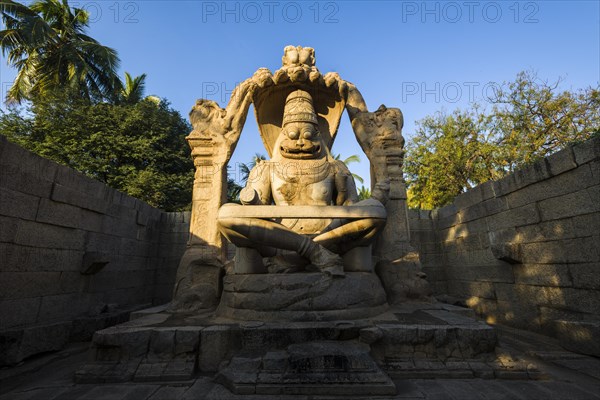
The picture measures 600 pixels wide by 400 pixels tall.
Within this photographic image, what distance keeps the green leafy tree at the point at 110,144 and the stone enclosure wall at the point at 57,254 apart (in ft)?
25.4

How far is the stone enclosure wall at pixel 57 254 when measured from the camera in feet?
11.3

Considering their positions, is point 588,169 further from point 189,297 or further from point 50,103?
point 50,103

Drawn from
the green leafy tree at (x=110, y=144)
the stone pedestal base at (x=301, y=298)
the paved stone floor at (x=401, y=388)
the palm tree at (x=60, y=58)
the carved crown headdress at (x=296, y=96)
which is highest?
the palm tree at (x=60, y=58)

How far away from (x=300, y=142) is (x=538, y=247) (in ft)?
12.7

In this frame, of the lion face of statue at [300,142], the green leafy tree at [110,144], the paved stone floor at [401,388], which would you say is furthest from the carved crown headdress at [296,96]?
the green leafy tree at [110,144]

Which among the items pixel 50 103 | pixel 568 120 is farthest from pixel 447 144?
pixel 50 103

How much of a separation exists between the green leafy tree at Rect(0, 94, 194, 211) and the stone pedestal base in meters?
11.3

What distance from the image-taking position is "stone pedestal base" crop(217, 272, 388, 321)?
2939 mm

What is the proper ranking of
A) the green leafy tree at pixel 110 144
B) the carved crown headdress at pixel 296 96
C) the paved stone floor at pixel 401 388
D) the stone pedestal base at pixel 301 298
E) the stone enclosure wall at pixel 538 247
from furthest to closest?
the green leafy tree at pixel 110 144 < the carved crown headdress at pixel 296 96 < the stone enclosure wall at pixel 538 247 < the stone pedestal base at pixel 301 298 < the paved stone floor at pixel 401 388

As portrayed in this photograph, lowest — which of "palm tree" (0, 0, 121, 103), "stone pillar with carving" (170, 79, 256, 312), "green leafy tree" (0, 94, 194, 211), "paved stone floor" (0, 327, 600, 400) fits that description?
"paved stone floor" (0, 327, 600, 400)

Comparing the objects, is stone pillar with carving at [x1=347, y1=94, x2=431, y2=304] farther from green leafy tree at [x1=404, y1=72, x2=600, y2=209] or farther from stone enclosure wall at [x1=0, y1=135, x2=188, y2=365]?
green leafy tree at [x1=404, y1=72, x2=600, y2=209]

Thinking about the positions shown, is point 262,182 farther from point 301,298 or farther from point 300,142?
point 301,298

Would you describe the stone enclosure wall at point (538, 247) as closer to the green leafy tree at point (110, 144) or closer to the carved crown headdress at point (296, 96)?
the carved crown headdress at point (296, 96)

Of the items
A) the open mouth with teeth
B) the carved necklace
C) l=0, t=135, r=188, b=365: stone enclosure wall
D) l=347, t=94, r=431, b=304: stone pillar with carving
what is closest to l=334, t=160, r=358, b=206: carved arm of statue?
the carved necklace
